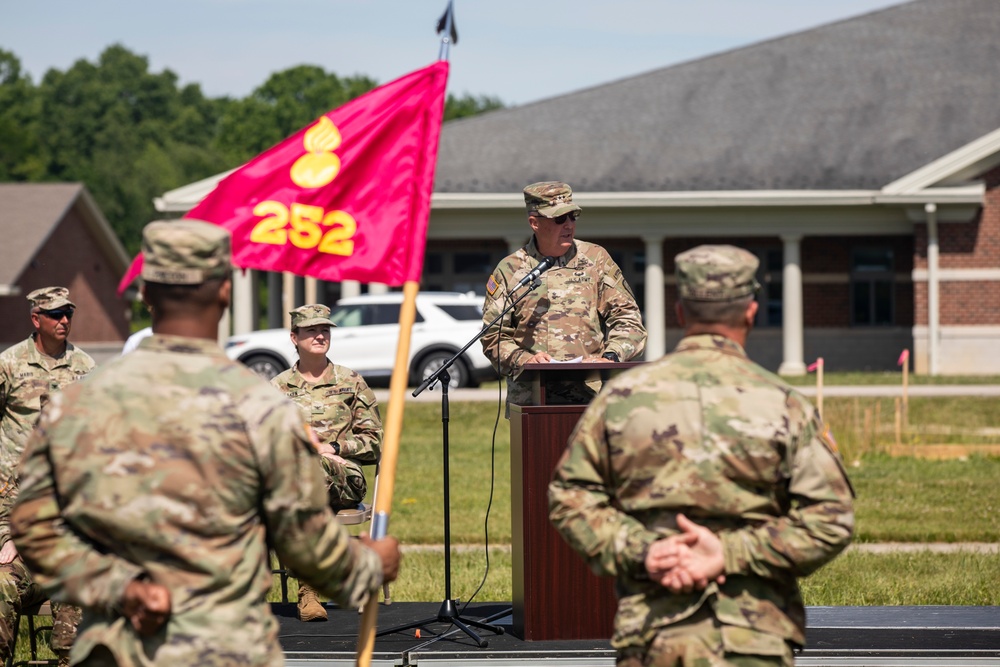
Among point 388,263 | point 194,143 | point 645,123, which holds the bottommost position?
point 388,263

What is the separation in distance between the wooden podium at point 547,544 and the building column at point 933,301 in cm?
2203

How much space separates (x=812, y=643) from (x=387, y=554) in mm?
3134

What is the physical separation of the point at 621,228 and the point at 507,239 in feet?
8.01

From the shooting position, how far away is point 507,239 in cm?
2856

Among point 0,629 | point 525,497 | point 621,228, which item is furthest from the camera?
point 621,228

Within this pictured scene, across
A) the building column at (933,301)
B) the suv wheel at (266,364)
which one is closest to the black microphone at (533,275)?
the suv wheel at (266,364)

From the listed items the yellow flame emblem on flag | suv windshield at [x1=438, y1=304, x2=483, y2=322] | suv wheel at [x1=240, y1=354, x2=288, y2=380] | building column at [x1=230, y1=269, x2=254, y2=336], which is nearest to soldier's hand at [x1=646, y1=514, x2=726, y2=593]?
the yellow flame emblem on flag

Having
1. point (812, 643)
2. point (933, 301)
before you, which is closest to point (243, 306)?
point (933, 301)

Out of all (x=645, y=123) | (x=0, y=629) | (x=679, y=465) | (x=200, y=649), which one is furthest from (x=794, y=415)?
(x=645, y=123)

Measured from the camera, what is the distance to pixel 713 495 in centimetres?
364

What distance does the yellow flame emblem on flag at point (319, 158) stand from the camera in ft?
16.3

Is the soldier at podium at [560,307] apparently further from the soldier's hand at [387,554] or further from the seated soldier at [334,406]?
the soldier's hand at [387,554]

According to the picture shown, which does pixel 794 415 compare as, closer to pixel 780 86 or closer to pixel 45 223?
pixel 780 86

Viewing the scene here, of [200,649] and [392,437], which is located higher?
[392,437]
